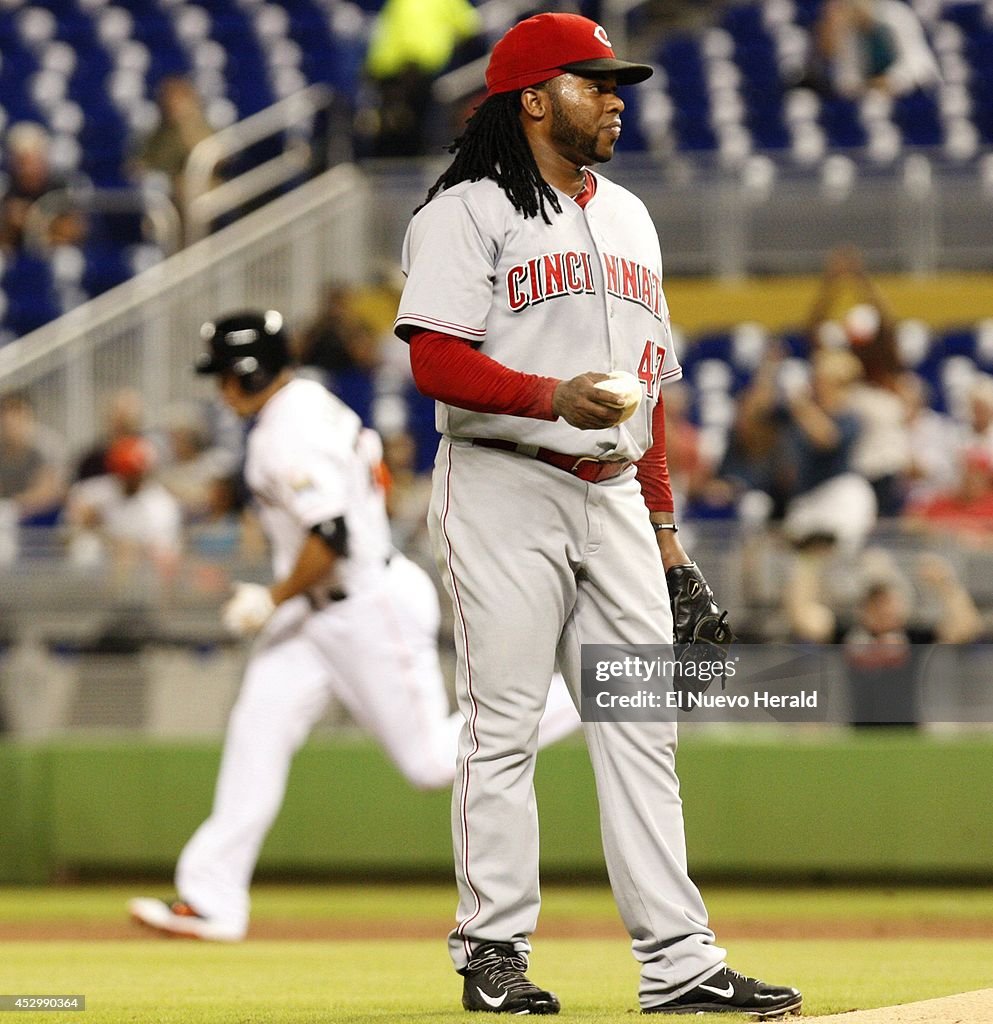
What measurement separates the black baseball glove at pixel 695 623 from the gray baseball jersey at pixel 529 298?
0.37 m

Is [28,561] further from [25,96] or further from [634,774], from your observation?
[25,96]

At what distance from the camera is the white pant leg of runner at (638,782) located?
4.38m

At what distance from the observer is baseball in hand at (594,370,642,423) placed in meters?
4.14

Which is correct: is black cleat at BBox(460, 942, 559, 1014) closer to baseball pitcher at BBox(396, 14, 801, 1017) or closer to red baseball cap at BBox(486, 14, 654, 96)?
baseball pitcher at BBox(396, 14, 801, 1017)

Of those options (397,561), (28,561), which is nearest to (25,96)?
(28,561)

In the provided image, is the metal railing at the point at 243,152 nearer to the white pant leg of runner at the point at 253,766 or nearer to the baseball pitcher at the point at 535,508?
the white pant leg of runner at the point at 253,766

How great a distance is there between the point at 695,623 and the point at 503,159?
1.17 meters

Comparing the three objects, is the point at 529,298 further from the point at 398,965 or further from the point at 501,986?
the point at 398,965

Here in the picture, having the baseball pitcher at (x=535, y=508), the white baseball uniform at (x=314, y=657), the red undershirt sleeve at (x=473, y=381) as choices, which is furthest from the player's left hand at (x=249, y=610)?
the red undershirt sleeve at (x=473, y=381)

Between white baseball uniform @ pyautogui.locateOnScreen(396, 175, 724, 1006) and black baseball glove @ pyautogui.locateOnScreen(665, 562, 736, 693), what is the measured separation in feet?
0.57

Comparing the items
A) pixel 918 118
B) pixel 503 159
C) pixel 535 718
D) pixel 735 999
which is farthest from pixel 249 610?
pixel 918 118

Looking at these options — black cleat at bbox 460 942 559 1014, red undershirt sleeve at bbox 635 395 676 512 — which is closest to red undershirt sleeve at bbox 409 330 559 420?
red undershirt sleeve at bbox 635 395 676 512

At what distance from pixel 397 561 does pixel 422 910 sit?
186 cm

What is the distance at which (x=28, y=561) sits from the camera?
408 inches
